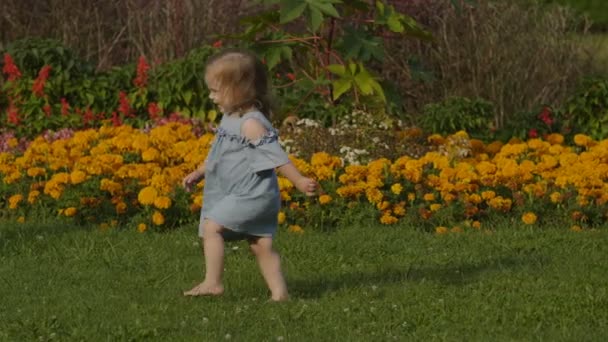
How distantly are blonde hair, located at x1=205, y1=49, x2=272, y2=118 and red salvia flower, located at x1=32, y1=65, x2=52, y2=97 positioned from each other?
4930 mm

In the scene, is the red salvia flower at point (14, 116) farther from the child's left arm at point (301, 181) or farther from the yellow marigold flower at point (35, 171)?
the child's left arm at point (301, 181)

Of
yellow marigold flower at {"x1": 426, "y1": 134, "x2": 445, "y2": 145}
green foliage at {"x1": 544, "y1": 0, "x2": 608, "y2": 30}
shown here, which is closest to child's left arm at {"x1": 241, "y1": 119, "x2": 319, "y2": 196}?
yellow marigold flower at {"x1": 426, "y1": 134, "x2": 445, "y2": 145}

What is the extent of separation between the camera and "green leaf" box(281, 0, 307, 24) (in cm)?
881

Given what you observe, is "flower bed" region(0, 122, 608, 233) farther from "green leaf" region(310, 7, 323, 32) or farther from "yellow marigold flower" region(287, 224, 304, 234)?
"green leaf" region(310, 7, 323, 32)

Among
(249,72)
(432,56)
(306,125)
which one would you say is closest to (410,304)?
(249,72)

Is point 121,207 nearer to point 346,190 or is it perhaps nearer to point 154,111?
point 346,190

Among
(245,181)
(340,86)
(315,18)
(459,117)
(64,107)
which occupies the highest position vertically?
(245,181)

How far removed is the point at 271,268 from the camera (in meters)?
6.06

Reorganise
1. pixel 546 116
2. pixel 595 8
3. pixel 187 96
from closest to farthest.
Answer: pixel 546 116, pixel 187 96, pixel 595 8

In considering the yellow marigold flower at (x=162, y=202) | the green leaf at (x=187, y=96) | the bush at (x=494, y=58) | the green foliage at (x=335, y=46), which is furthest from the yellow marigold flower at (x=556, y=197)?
the green leaf at (x=187, y=96)

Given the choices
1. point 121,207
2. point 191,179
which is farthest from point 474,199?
point 191,179

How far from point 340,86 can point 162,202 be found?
6.93 ft

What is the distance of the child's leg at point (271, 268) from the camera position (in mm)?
6047

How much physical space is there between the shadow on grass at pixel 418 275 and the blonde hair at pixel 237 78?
919 mm
